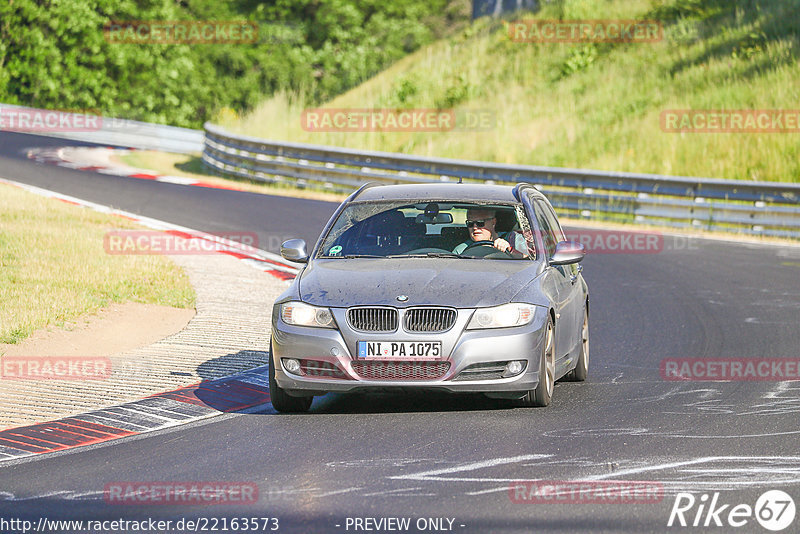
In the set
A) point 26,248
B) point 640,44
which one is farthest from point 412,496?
point 640,44

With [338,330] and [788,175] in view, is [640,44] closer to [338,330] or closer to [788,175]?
[788,175]

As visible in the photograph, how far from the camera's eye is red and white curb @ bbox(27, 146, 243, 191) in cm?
3059

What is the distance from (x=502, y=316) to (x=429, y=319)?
49 centimetres

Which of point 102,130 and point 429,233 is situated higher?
point 429,233

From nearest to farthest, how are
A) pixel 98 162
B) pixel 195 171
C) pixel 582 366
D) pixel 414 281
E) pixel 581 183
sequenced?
pixel 414 281 → pixel 582 366 → pixel 581 183 → pixel 195 171 → pixel 98 162

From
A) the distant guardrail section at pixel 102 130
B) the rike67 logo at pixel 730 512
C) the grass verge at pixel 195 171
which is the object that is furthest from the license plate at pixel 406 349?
the distant guardrail section at pixel 102 130

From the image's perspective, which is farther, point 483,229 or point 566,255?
point 483,229

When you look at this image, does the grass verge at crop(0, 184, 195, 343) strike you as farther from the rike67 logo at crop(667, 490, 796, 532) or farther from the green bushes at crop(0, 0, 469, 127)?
the green bushes at crop(0, 0, 469, 127)

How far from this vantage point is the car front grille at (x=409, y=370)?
8.38m

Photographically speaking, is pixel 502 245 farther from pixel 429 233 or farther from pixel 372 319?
pixel 372 319

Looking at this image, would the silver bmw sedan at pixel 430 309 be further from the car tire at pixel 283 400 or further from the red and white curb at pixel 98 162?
the red and white curb at pixel 98 162


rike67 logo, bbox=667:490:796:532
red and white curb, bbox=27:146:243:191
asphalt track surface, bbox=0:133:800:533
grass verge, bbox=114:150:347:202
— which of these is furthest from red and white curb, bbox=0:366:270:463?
red and white curb, bbox=27:146:243:191

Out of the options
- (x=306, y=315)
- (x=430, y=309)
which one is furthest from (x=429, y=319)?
(x=306, y=315)

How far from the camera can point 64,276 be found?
1489 cm
